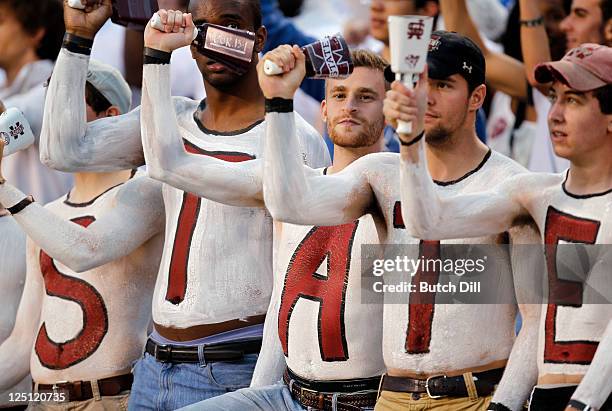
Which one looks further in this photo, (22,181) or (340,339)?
(22,181)

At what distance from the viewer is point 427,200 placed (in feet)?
14.5

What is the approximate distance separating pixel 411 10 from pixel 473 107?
2.26 metres

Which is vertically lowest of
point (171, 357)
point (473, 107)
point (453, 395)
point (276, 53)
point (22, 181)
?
point (22, 181)

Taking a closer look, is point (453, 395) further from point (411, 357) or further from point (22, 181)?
point (22, 181)

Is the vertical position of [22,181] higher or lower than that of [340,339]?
lower

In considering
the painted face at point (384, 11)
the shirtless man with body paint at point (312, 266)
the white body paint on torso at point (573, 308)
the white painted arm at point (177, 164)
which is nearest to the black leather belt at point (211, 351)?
the shirtless man with body paint at point (312, 266)

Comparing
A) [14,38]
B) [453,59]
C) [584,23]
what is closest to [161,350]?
[453,59]

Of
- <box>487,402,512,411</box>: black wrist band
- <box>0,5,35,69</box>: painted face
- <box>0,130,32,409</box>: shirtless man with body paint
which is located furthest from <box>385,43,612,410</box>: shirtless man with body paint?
<box>0,5,35,69</box>: painted face

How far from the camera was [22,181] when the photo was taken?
24.8ft

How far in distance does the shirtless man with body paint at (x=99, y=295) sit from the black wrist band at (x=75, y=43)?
0.63m

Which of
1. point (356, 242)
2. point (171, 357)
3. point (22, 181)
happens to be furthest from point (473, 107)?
point (22, 181)

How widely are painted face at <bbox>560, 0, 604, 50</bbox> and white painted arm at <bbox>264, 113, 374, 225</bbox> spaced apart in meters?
1.99

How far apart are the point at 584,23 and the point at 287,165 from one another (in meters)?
2.49

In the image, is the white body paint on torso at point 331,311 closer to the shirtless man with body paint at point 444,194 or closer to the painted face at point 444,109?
the shirtless man with body paint at point 444,194
